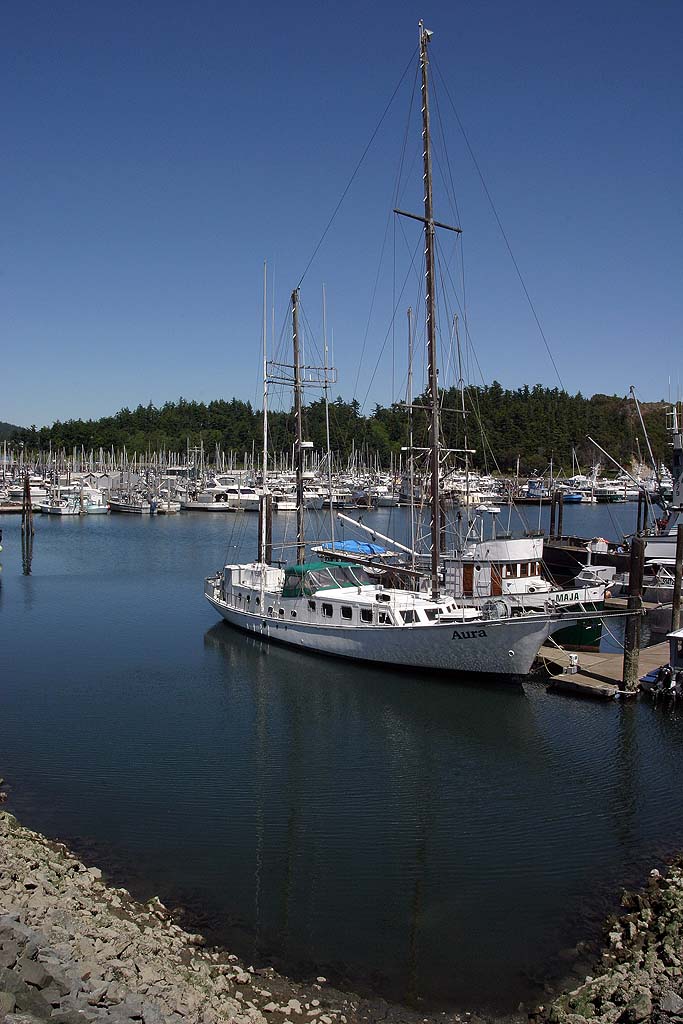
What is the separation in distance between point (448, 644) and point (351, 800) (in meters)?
11.6

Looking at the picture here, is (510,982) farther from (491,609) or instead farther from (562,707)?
(491,609)

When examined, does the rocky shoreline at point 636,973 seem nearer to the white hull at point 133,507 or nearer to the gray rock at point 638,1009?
the gray rock at point 638,1009

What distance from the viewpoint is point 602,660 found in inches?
1431

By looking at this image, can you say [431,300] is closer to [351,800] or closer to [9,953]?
[351,800]

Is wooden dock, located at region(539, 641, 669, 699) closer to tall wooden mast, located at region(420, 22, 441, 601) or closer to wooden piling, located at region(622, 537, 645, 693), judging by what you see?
wooden piling, located at region(622, 537, 645, 693)

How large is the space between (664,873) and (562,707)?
12.0 m

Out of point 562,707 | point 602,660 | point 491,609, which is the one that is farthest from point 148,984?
point 602,660

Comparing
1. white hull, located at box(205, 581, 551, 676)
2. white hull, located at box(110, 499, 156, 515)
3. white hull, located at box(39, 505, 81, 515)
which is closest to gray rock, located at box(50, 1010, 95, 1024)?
white hull, located at box(205, 581, 551, 676)

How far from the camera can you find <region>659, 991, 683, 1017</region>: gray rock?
43.5 feet

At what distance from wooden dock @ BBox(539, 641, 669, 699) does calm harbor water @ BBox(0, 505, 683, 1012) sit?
705 millimetres

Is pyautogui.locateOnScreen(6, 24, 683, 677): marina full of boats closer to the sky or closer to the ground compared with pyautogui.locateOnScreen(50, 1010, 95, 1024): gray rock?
closer to the sky

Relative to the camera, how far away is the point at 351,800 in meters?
24.3

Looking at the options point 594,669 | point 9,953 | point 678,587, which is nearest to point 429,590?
point 594,669

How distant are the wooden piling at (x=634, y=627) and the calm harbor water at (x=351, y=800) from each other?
3.96 feet
